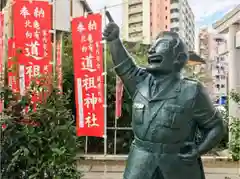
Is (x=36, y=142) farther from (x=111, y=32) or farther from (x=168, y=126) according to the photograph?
(x=168, y=126)

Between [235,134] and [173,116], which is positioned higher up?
[173,116]

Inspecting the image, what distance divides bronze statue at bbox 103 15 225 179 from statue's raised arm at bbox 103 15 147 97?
4.3 inches

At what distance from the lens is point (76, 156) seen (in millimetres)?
4902

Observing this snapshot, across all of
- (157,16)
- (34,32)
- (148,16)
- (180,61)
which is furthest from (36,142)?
(148,16)

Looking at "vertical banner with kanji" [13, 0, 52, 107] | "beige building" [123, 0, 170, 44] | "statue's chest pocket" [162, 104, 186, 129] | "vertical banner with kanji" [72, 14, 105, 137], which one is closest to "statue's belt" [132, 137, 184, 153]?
"statue's chest pocket" [162, 104, 186, 129]

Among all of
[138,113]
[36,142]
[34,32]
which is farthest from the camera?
[34,32]

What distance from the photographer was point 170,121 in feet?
8.79


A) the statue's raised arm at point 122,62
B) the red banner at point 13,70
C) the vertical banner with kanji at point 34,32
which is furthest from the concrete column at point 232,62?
the statue's raised arm at point 122,62

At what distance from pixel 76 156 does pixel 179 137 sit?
2.46m

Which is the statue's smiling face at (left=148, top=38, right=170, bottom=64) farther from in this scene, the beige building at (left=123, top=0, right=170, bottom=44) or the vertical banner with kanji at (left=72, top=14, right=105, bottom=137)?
the beige building at (left=123, top=0, right=170, bottom=44)

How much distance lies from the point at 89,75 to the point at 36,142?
4.00m

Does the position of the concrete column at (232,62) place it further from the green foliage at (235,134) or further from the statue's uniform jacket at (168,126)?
the statue's uniform jacket at (168,126)

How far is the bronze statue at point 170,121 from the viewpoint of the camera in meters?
2.68

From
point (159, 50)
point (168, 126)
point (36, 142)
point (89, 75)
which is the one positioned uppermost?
point (89, 75)
